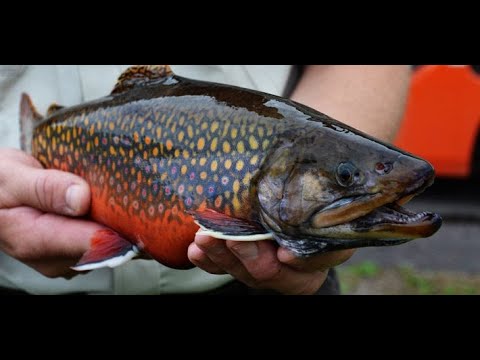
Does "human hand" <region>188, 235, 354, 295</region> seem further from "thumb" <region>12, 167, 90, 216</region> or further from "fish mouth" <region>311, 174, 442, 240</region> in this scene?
"thumb" <region>12, 167, 90, 216</region>

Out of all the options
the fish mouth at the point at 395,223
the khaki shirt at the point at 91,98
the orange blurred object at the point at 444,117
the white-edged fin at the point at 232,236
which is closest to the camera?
the fish mouth at the point at 395,223

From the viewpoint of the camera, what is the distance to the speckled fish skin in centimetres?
185

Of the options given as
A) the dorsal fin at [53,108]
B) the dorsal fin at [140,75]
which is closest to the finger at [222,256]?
the dorsal fin at [140,75]

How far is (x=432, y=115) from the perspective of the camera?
5941 millimetres

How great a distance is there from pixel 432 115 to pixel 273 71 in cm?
370

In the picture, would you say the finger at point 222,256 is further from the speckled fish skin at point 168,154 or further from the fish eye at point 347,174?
the fish eye at point 347,174

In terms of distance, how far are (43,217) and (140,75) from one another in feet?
1.85

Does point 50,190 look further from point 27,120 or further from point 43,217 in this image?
point 27,120

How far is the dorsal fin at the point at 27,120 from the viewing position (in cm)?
241

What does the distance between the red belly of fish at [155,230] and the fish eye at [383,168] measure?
530mm

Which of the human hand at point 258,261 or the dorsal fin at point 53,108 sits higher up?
the dorsal fin at point 53,108

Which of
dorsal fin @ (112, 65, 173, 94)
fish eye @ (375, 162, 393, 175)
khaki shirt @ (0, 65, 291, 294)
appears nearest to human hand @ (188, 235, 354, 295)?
fish eye @ (375, 162, 393, 175)

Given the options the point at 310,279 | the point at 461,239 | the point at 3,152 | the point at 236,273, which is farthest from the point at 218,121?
the point at 461,239

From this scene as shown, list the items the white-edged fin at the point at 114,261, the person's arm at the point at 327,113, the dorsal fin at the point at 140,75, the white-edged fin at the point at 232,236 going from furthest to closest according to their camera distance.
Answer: the dorsal fin at the point at 140,75 → the white-edged fin at the point at 114,261 → the person's arm at the point at 327,113 → the white-edged fin at the point at 232,236
